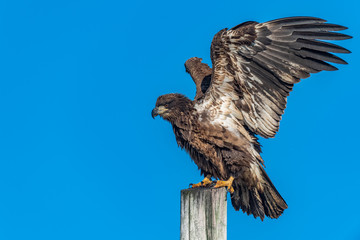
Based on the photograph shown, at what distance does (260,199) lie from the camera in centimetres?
594

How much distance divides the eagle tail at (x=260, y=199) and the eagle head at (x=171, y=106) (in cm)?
100

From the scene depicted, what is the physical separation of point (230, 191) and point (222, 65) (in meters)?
1.38

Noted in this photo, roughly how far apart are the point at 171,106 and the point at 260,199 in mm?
1488

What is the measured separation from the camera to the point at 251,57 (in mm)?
5543

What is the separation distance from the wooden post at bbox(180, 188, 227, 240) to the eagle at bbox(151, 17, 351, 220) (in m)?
1.21

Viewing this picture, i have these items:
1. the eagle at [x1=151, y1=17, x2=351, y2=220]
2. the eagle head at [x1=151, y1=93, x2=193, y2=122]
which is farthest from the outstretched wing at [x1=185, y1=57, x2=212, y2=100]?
the eagle at [x1=151, y1=17, x2=351, y2=220]

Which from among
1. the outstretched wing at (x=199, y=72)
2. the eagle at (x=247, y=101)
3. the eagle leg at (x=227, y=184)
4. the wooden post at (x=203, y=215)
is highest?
the outstretched wing at (x=199, y=72)

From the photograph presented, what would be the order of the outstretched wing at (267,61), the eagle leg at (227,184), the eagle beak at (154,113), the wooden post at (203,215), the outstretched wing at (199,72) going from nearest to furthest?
the wooden post at (203,215) → the outstretched wing at (267,61) → the eagle leg at (227,184) → the eagle beak at (154,113) → the outstretched wing at (199,72)

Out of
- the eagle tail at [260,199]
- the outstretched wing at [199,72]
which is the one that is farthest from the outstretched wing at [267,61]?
the outstretched wing at [199,72]

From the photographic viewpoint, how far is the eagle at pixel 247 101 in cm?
543

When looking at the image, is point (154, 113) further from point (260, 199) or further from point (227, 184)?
point (260, 199)

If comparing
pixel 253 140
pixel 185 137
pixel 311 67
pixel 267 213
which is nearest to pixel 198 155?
pixel 185 137

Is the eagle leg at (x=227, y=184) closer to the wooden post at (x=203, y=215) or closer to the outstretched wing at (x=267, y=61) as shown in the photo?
the outstretched wing at (x=267, y=61)

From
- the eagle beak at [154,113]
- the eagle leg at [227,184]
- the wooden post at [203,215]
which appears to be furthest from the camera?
the eagle beak at [154,113]
